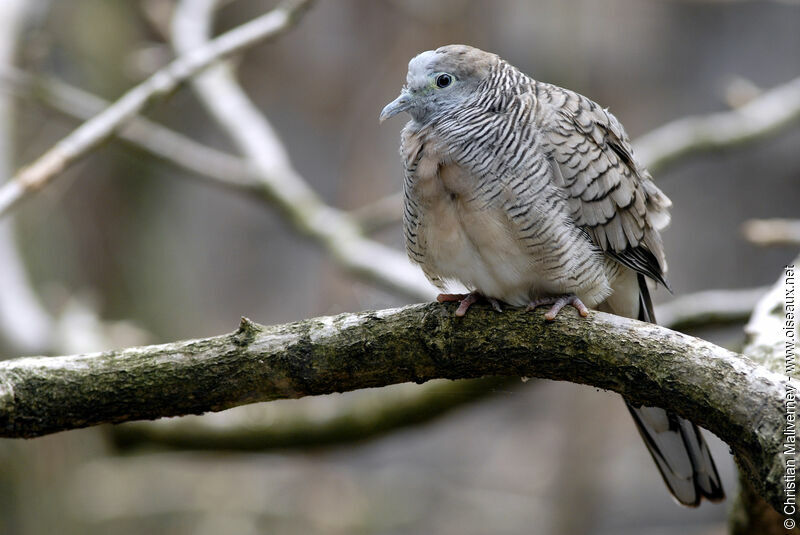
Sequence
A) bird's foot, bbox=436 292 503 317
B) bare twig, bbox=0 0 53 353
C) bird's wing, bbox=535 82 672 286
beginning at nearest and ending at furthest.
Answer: bird's foot, bbox=436 292 503 317 < bird's wing, bbox=535 82 672 286 < bare twig, bbox=0 0 53 353

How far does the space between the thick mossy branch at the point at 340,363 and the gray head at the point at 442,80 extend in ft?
2.57

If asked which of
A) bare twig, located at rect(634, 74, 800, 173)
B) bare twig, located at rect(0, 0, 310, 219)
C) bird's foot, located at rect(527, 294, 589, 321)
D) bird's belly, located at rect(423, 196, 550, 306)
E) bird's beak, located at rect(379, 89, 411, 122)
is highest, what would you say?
bare twig, located at rect(634, 74, 800, 173)

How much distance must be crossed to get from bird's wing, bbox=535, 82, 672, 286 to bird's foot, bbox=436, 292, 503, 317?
456mm

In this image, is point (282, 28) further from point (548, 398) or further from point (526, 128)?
point (548, 398)

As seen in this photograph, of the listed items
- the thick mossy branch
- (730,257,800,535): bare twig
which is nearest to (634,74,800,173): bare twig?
(730,257,800,535): bare twig

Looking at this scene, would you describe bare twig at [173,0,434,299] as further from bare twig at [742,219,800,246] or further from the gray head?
the gray head

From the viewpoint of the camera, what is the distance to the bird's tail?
2957 millimetres

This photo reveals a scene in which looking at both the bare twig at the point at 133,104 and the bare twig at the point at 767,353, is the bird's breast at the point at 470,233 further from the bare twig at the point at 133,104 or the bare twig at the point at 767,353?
the bare twig at the point at 133,104

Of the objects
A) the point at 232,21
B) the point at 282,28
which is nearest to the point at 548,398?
the point at 232,21

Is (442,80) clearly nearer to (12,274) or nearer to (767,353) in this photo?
(767,353)

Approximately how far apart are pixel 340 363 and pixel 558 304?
2.38 ft

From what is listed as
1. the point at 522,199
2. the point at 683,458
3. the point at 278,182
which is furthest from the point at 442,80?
the point at 278,182

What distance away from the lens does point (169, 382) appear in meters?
2.38

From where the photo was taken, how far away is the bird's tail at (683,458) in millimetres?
2957
